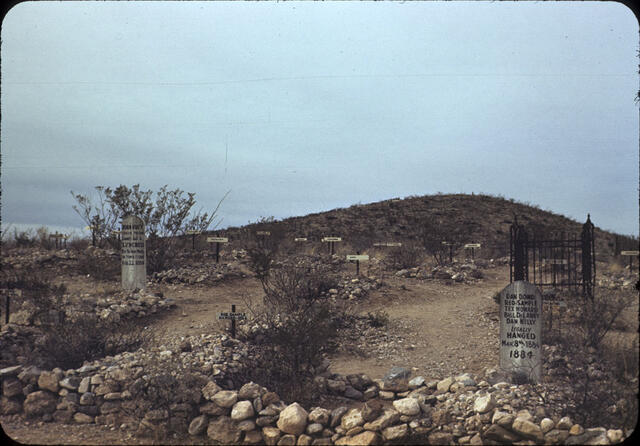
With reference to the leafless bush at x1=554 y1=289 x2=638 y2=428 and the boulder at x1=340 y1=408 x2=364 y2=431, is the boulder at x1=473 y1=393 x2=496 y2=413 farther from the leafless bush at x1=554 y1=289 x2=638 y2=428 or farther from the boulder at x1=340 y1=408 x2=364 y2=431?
Answer: the boulder at x1=340 y1=408 x2=364 y2=431

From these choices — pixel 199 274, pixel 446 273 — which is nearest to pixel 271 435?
pixel 199 274

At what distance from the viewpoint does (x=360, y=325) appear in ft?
34.8

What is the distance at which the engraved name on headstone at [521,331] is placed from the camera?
7.28 m

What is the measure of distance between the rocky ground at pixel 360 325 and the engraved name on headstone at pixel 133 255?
15.8 inches

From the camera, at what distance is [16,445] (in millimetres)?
5707

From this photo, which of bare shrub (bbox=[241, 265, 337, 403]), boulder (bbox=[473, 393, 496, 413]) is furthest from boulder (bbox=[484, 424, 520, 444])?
bare shrub (bbox=[241, 265, 337, 403])

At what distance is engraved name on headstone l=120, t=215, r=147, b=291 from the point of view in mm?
13031

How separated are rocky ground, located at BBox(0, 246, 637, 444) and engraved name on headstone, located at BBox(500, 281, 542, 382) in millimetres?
367

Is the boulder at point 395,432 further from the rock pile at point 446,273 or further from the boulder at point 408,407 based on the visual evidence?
the rock pile at point 446,273

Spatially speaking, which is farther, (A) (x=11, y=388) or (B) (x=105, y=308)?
(B) (x=105, y=308)

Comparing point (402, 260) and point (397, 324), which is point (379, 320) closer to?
point (397, 324)

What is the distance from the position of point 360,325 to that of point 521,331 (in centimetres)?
389

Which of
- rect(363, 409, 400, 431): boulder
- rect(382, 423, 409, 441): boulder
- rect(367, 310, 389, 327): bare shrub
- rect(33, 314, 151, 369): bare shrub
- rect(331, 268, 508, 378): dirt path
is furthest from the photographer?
rect(367, 310, 389, 327): bare shrub

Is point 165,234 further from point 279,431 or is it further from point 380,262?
point 279,431
